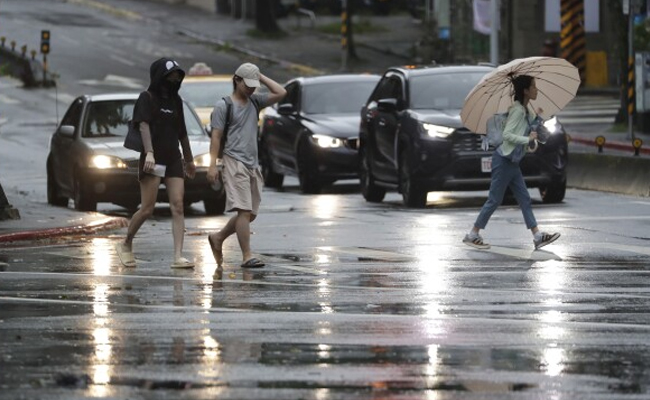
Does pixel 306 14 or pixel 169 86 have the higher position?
pixel 169 86

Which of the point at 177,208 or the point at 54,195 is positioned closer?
the point at 177,208

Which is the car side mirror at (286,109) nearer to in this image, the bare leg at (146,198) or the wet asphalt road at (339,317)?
the wet asphalt road at (339,317)

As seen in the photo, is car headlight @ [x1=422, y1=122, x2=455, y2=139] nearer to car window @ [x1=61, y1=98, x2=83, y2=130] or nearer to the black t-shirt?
car window @ [x1=61, y1=98, x2=83, y2=130]

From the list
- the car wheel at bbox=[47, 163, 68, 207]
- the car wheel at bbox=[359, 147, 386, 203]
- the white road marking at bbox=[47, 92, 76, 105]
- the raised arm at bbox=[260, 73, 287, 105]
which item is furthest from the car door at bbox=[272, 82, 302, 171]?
the white road marking at bbox=[47, 92, 76, 105]

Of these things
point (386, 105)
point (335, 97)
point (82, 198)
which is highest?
point (386, 105)

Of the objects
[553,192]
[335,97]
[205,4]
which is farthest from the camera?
[205,4]

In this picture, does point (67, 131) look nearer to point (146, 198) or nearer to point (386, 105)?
point (386, 105)

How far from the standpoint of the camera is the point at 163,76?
51.8 ft

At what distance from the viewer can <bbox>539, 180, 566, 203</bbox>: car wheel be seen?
22891 millimetres

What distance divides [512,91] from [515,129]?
2.90ft

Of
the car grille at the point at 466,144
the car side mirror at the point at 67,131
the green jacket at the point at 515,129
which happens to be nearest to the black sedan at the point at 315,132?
the car side mirror at the point at 67,131

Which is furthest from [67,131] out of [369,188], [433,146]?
[433,146]

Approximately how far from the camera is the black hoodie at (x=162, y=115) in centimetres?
1589

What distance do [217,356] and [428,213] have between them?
39.7 feet
